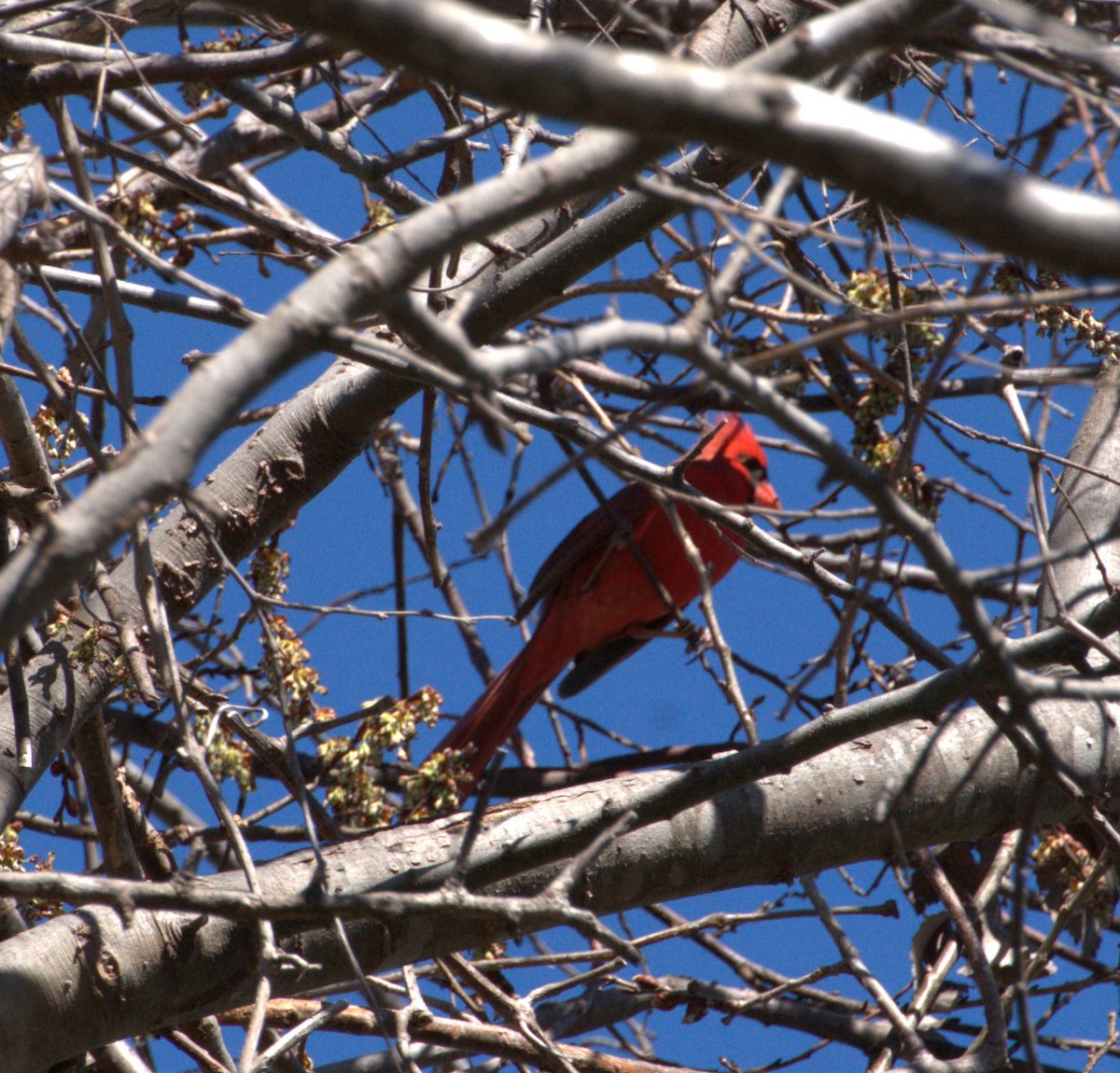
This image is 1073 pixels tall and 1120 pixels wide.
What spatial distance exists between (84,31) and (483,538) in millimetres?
2067

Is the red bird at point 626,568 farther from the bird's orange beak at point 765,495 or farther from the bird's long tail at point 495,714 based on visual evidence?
the bird's long tail at point 495,714

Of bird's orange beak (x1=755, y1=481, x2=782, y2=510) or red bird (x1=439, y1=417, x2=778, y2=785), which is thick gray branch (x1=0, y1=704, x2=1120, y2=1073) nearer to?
red bird (x1=439, y1=417, x2=778, y2=785)

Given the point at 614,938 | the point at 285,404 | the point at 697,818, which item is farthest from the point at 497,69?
the point at 285,404

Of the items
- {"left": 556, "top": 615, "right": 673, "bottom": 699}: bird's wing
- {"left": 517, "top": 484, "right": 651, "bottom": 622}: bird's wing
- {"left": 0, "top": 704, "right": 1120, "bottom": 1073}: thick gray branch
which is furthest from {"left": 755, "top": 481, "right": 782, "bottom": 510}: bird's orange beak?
{"left": 0, "top": 704, "right": 1120, "bottom": 1073}: thick gray branch

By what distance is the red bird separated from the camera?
4402 millimetres

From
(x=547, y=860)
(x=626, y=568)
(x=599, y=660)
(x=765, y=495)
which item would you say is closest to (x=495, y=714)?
(x=626, y=568)

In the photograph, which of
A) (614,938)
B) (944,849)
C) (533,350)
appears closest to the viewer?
(533,350)

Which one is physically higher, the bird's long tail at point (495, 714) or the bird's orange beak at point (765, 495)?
the bird's orange beak at point (765, 495)

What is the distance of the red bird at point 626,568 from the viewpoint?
14.4ft

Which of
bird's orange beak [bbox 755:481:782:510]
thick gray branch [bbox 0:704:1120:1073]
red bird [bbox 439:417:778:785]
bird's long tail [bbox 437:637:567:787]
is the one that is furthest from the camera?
bird's orange beak [bbox 755:481:782:510]

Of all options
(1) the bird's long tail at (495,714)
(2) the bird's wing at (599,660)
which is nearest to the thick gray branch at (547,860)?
(1) the bird's long tail at (495,714)

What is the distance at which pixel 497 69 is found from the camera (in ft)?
2.65

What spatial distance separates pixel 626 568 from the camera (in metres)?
4.59

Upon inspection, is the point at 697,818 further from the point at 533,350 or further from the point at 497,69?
the point at 497,69
